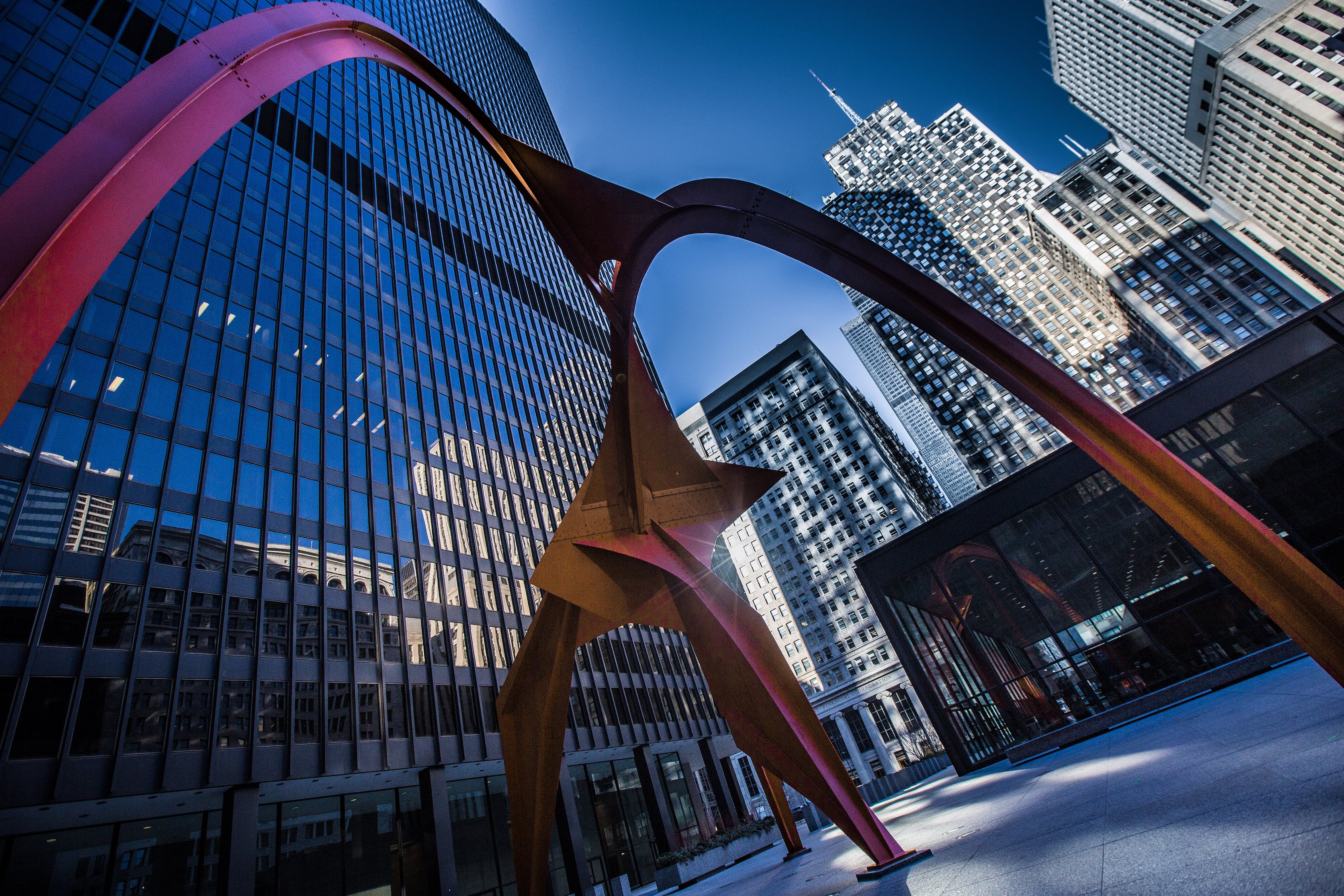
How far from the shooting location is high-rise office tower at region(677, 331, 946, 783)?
66.8 m

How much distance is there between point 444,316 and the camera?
3556cm

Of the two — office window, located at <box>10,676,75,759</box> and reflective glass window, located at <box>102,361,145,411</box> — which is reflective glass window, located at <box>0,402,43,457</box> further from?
office window, located at <box>10,676,75,759</box>

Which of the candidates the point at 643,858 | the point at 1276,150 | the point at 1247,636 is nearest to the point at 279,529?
Answer: the point at 643,858

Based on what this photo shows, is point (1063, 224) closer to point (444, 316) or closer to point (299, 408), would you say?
point (444, 316)

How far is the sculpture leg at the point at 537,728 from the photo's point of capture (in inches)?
427

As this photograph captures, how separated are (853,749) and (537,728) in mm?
63616

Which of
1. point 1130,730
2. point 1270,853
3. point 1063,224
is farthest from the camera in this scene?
point 1063,224

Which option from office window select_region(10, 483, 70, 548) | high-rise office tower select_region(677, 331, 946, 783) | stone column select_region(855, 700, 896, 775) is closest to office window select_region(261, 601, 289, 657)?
office window select_region(10, 483, 70, 548)

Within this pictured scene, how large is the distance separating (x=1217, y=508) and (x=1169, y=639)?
13889 millimetres

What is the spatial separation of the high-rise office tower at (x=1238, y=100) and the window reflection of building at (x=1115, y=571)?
75562mm

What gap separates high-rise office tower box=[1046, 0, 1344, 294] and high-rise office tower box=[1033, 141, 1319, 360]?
434 cm

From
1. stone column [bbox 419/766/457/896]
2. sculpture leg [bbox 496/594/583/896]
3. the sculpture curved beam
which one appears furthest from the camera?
stone column [bbox 419/766/457/896]

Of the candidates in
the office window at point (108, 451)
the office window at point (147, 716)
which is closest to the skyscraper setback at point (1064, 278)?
the office window at point (147, 716)

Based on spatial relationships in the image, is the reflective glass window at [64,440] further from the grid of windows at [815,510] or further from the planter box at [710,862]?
the grid of windows at [815,510]
